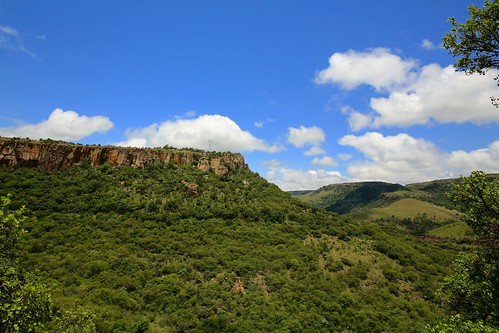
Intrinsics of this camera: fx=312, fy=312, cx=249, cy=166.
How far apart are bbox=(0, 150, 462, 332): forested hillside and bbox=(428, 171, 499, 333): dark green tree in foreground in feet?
127

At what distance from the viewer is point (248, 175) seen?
350 ft

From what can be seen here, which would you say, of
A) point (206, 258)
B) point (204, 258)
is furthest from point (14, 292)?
point (204, 258)

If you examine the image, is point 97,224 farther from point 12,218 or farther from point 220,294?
point 12,218

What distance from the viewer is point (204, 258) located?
6322 centimetres

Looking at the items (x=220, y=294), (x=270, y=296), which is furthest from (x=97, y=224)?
(x=270, y=296)

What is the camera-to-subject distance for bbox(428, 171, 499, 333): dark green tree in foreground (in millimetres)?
10758

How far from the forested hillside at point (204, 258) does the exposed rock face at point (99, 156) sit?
2.41 metres

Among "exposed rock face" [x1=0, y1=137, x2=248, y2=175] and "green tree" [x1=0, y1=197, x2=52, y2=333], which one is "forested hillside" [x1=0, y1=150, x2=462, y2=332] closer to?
"exposed rock face" [x1=0, y1=137, x2=248, y2=175]

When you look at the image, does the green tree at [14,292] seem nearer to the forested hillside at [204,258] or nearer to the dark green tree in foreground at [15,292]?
the dark green tree in foreground at [15,292]

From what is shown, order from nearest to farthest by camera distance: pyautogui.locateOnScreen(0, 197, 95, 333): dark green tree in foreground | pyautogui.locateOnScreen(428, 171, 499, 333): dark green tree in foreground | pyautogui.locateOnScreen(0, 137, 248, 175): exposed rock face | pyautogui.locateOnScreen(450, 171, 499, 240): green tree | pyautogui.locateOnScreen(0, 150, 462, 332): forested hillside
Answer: pyautogui.locateOnScreen(0, 197, 95, 333): dark green tree in foreground
pyautogui.locateOnScreen(428, 171, 499, 333): dark green tree in foreground
pyautogui.locateOnScreen(450, 171, 499, 240): green tree
pyautogui.locateOnScreen(0, 150, 462, 332): forested hillside
pyautogui.locateOnScreen(0, 137, 248, 175): exposed rock face

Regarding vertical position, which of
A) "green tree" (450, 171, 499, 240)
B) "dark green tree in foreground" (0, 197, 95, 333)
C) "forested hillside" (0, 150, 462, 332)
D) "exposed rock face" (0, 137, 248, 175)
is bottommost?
"forested hillside" (0, 150, 462, 332)

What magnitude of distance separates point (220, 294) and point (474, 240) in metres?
48.7

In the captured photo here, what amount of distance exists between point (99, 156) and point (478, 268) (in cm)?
8738

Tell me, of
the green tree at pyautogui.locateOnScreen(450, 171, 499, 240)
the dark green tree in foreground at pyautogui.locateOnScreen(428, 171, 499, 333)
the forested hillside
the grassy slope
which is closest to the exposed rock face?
the forested hillside
